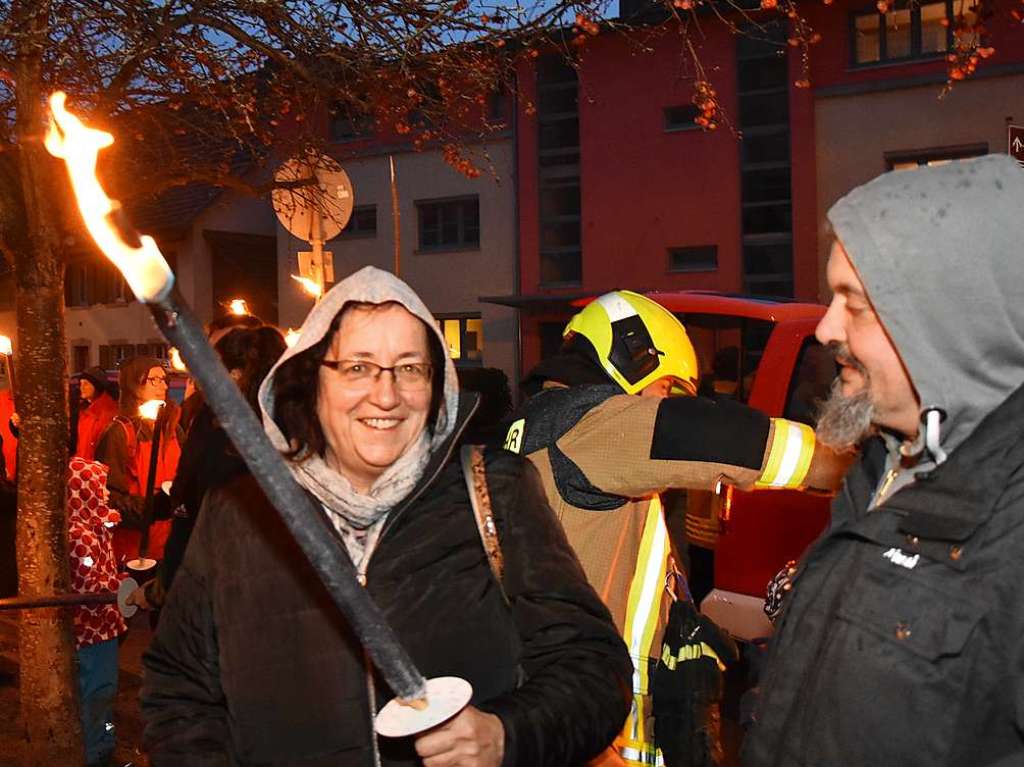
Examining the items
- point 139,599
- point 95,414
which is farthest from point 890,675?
point 95,414

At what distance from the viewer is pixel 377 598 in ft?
6.98

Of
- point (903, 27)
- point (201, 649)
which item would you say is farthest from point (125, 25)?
point (903, 27)

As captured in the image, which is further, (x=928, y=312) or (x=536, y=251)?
(x=536, y=251)

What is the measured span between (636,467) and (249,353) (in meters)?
2.02

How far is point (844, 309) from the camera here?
1845 millimetres

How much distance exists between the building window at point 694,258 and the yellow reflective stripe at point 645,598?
21.2 meters

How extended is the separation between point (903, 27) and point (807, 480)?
21.7m

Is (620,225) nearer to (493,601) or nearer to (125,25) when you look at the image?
(125,25)

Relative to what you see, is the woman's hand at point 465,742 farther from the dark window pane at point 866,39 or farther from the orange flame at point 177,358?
the dark window pane at point 866,39

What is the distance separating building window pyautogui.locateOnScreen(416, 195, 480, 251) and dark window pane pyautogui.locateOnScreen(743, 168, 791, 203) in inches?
270

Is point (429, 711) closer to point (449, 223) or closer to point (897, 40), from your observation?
point (897, 40)

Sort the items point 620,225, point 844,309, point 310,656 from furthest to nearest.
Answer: point 620,225
point 310,656
point 844,309

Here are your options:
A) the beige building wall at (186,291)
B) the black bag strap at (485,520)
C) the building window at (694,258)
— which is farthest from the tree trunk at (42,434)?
the beige building wall at (186,291)

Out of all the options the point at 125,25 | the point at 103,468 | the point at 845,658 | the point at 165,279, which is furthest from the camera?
the point at 103,468
